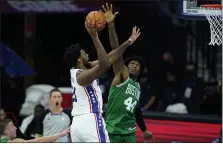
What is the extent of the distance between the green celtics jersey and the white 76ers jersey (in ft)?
2.85

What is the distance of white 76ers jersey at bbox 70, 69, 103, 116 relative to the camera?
8.00 meters

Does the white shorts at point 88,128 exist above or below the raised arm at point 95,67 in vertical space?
below

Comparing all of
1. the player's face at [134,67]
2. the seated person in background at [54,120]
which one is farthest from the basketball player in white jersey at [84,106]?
the seated person in background at [54,120]

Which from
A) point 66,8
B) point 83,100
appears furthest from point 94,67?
point 66,8

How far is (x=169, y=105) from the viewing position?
13.7 m

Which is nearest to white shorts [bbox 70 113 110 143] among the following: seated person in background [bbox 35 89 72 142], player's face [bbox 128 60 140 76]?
player's face [bbox 128 60 140 76]

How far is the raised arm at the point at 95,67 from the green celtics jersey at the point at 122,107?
107 centimetres

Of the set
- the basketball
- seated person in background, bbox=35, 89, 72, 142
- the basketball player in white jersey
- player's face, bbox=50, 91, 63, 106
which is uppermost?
the basketball

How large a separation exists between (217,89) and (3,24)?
5.60m

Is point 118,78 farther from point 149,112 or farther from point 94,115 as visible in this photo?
point 149,112

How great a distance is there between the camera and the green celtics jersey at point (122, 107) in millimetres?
8891

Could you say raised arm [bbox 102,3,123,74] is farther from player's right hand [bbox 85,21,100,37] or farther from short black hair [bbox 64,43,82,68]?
short black hair [bbox 64,43,82,68]

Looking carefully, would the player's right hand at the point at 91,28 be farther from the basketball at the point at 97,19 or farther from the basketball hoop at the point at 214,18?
the basketball hoop at the point at 214,18

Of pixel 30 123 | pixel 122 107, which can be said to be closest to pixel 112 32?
pixel 122 107
